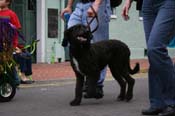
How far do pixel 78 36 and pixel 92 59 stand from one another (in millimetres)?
470

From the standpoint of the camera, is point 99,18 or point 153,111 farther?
point 99,18

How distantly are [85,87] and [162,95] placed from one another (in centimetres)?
215

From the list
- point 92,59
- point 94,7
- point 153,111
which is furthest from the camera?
point 94,7

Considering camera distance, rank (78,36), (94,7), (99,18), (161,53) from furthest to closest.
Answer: (99,18) < (94,7) < (78,36) < (161,53)

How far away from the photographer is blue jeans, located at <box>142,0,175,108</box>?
18.4 ft

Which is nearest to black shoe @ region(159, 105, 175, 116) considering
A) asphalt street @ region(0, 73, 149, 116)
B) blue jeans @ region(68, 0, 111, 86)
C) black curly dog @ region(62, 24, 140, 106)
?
asphalt street @ region(0, 73, 149, 116)

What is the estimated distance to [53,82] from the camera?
484 inches

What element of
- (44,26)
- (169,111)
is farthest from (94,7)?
(44,26)

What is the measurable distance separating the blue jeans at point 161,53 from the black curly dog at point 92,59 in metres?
1.33

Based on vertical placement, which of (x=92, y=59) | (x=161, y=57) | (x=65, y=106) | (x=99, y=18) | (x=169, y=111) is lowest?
(x=65, y=106)

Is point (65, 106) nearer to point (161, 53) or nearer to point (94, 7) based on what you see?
point (94, 7)

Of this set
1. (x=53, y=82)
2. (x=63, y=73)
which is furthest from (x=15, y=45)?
(x=63, y=73)

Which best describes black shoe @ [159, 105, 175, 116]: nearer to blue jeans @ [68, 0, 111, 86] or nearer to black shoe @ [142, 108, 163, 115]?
black shoe @ [142, 108, 163, 115]

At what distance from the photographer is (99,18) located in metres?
7.87
